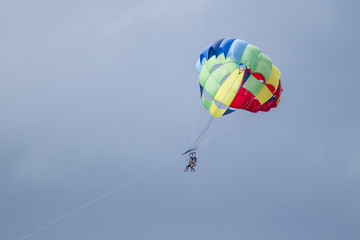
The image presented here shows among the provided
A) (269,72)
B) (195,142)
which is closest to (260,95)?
(269,72)

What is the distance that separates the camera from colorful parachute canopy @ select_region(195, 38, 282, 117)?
5059 cm

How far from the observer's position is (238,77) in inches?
2031

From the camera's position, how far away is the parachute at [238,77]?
5059 centimetres

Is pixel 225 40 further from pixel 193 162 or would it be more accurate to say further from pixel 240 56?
pixel 193 162

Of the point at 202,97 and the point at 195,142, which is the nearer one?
the point at 195,142

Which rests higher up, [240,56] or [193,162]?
[240,56]

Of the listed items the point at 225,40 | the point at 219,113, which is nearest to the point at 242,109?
the point at 219,113

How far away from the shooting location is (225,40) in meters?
51.4

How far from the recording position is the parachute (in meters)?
50.6

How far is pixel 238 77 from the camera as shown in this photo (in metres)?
51.6

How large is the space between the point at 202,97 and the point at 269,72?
18.1ft

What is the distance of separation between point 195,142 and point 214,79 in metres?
4.80

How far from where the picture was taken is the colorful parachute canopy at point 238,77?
50594 mm

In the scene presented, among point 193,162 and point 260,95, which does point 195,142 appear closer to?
point 193,162
